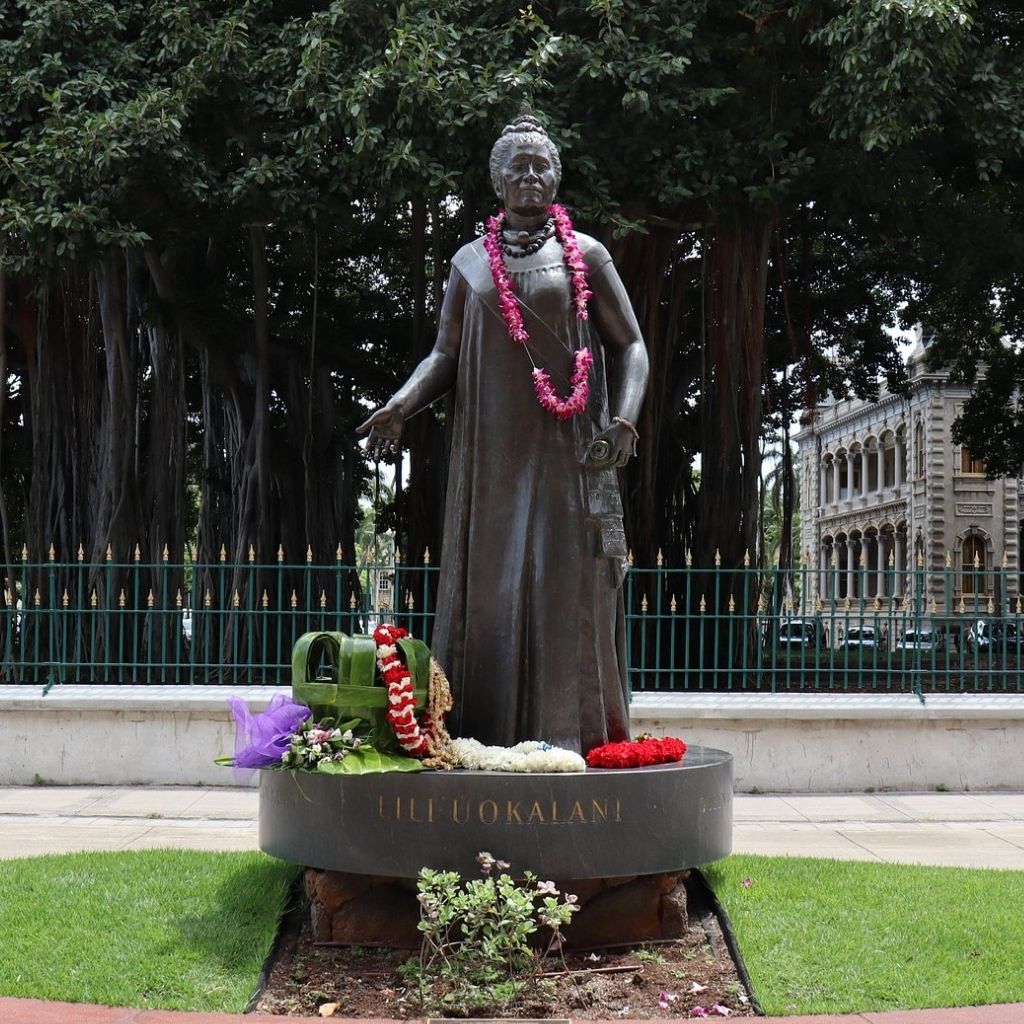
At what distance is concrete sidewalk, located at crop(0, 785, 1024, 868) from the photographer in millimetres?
7242

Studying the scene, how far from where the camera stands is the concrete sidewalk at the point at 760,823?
7242mm

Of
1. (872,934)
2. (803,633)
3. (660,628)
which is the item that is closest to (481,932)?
(872,934)

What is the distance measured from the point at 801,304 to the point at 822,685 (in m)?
9.62

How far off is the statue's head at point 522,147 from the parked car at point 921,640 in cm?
627

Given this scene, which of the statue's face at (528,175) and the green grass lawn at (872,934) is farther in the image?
the statue's face at (528,175)

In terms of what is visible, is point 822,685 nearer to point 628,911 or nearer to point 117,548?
point 628,911

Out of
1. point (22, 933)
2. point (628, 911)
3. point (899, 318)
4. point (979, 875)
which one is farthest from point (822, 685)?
point (899, 318)

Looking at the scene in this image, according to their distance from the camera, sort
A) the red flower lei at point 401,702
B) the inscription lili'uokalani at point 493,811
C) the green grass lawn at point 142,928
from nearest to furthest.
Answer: the green grass lawn at point 142,928 → the inscription lili'uokalani at point 493,811 → the red flower lei at point 401,702

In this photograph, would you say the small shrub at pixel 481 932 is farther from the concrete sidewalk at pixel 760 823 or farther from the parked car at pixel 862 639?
the parked car at pixel 862 639

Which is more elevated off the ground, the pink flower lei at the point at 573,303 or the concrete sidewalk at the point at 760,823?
the pink flower lei at the point at 573,303

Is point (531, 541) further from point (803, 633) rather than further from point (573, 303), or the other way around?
point (803, 633)

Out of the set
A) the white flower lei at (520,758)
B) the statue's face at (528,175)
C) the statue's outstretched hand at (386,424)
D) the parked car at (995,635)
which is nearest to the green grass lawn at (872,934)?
the white flower lei at (520,758)

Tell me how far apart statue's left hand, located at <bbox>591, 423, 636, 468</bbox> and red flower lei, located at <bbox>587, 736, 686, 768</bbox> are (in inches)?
40.6

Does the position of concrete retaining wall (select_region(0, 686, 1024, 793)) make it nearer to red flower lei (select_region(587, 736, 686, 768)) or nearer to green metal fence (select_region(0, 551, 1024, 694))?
green metal fence (select_region(0, 551, 1024, 694))
